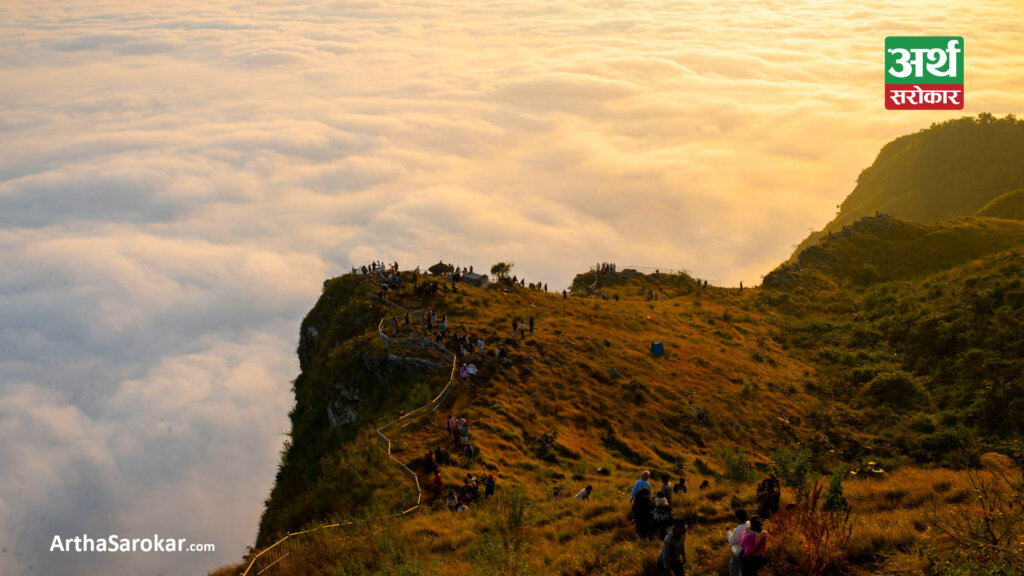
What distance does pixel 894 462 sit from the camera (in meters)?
27.8

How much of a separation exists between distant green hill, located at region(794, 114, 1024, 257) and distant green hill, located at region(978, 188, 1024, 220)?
679 inches

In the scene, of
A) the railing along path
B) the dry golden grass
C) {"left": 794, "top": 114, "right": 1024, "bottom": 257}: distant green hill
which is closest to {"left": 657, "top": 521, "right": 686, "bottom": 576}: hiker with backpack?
the dry golden grass

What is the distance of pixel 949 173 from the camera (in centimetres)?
10638

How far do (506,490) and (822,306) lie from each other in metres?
40.0

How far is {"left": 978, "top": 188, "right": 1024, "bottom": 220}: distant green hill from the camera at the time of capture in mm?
74312

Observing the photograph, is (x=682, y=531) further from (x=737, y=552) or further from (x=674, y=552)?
(x=737, y=552)

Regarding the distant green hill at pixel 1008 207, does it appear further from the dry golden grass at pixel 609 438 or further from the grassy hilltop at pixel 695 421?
the dry golden grass at pixel 609 438

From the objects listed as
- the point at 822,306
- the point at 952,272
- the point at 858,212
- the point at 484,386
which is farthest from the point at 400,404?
the point at 858,212

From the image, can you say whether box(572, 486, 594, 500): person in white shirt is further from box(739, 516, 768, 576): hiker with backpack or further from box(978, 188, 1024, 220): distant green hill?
box(978, 188, 1024, 220): distant green hill

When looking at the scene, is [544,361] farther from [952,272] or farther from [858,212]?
[858,212]

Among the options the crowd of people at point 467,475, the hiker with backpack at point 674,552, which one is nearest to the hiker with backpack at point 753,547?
the hiker with backpack at point 674,552

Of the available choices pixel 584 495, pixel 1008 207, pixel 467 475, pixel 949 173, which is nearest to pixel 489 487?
pixel 467 475

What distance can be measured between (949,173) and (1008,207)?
Answer: 34.8 metres

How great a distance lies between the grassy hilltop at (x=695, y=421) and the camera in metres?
13.9
